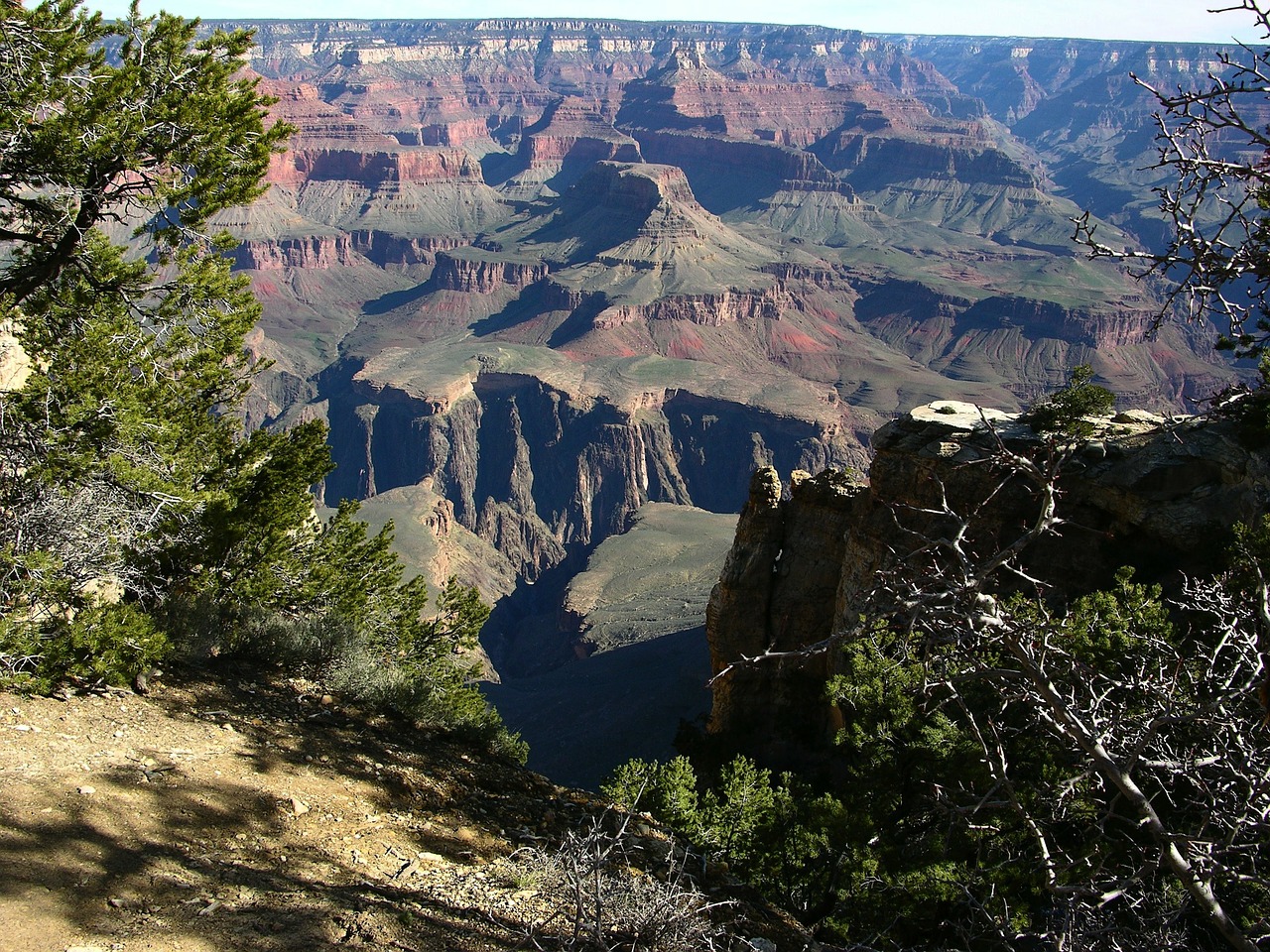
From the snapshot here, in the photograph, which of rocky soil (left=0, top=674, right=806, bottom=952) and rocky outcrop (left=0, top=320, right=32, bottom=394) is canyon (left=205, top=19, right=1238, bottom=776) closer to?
rocky outcrop (left=0, top=320, right=32, bottom=394)

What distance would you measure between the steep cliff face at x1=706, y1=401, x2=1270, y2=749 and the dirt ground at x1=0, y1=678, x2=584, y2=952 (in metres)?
7.73

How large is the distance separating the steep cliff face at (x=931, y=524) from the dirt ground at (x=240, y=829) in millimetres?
7727

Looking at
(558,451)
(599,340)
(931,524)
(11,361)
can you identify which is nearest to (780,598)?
(931,524)

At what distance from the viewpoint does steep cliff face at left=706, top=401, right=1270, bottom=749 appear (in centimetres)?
2056

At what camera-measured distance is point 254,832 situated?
951 centimetres

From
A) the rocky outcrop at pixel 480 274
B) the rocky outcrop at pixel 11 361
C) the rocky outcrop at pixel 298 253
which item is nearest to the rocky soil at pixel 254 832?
the rocky outcrop at pixel 11 361

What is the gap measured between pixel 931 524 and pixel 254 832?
15589 millimetres

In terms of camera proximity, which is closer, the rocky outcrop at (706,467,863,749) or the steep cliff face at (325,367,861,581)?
the rocky outcrop at (706,467,863,749)

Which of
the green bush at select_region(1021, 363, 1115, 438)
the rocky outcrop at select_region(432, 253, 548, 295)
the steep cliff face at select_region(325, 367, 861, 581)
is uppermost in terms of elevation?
the rocky outcrop at select_region(432, 253, 548, 295)

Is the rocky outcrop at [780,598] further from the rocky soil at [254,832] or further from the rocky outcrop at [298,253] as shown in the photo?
the rocky outcrop at [298,253]

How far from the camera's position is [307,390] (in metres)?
127

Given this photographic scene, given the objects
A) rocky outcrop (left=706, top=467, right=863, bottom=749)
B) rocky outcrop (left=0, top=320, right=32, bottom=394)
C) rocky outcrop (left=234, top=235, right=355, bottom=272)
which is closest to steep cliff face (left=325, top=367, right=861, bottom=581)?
rocky outcrop (left=234, top=235, right=355, bottom=272)

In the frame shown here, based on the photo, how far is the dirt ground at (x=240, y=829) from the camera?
7.70 m

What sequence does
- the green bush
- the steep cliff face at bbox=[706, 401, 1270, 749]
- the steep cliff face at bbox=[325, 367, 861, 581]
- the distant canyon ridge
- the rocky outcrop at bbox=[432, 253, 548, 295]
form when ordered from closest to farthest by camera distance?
1. the steep cliff face at bbox=[706, 401, 1270, 749]
2. the green bush
3. the steep cliff face at bbox=[325, 367, 861, 581]
4. the distant canyon ridge
5. the rocky outcrop at bbox=[432, 253, 548, 295]
